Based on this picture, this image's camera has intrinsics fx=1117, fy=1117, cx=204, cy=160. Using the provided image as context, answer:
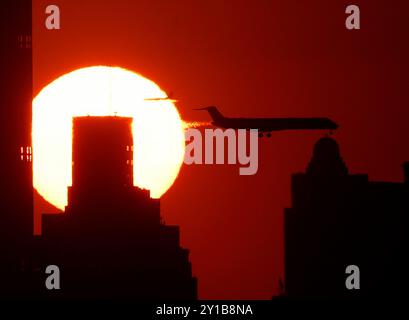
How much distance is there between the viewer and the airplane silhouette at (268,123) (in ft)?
458

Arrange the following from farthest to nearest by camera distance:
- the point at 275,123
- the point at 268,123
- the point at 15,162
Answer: the point at 15,162, the point at 275,123, the point at 268,123

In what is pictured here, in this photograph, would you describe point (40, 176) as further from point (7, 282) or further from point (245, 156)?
point (245, 156)

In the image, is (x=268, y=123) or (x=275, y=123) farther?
(x=275, y=123)

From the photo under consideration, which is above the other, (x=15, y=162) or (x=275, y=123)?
(x=275, y=123)

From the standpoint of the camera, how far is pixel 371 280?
639ft

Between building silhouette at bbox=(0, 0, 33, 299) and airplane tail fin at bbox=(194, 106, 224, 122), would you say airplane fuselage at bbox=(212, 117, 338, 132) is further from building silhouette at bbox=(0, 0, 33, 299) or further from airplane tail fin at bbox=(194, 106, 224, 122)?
building silhouette at bbox=(0, 0, 33, 299)

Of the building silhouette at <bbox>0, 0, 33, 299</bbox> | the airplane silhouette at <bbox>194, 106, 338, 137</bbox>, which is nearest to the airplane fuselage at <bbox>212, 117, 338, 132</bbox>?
the airplane silhouette at <bbox>194, 106, 338, 137</bbox>

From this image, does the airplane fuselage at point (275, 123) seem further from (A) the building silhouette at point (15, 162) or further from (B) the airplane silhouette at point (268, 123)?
(A) the building silhouette at point (15, 162)

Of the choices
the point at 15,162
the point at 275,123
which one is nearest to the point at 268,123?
the point at 275,123

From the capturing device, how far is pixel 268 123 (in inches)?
5448

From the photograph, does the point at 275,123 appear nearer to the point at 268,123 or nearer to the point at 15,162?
the point at 268,123

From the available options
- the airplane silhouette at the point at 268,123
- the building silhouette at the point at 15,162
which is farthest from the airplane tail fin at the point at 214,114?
the building silhouette at the point at 15,162
